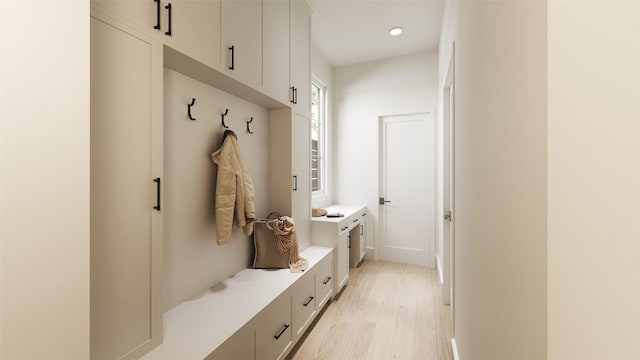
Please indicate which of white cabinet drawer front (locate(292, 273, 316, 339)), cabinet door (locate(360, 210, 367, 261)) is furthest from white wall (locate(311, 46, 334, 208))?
white cabinet drawer front (locate(292, 273, 316, 339))

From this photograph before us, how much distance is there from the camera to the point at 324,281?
8.02ft

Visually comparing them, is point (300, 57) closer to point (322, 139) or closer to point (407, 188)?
point (322, 139)

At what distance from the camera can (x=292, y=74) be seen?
7.79 feet

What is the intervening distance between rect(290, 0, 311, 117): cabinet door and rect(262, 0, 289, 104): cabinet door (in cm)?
11

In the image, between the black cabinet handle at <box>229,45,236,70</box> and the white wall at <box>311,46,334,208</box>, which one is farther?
the white wall at <box>311,46,334,208</box>

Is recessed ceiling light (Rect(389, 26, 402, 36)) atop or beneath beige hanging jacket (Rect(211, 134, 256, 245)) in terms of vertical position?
atop

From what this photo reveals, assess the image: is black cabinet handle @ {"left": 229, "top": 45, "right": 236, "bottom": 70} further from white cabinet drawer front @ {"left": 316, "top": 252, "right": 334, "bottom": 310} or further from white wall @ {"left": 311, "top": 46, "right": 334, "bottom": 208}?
white wall @ {"left": 311, "top": 46, "right": 334, "bottom": 208}

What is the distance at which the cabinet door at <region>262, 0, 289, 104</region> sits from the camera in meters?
2.01
